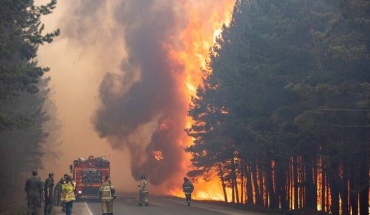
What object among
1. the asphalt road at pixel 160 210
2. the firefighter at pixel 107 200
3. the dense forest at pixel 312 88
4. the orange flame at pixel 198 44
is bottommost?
the asphalt road at pixel 160 210

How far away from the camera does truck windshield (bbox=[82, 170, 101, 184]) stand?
41656 millimetres

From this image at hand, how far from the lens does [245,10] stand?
41.9 metres

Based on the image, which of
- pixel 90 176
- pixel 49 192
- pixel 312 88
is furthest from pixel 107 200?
pixel 90 176

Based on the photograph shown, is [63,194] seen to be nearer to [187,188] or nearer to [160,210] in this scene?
[160,210]

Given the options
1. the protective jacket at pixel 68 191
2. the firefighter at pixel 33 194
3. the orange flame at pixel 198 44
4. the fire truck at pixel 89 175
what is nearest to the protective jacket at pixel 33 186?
the firefighter at pixel 33 194

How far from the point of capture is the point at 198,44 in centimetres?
6731

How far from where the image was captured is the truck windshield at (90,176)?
137ft

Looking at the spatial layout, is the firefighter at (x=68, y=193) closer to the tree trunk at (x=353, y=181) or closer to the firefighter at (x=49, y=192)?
the firefighter at (x=49, y=192)

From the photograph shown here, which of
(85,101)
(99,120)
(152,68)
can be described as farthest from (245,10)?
(85,101)

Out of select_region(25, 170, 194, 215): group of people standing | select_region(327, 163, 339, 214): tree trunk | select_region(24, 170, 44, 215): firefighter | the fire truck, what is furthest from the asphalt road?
the fire truck

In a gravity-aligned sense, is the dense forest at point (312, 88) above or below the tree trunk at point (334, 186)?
above

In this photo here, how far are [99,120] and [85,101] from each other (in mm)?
17026

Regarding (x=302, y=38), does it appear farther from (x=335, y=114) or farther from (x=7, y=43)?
(x=7, y=43)

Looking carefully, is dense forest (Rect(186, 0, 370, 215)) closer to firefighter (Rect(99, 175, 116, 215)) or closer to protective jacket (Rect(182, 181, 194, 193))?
protective jacket (Rect(182, 181, 194, 193))
